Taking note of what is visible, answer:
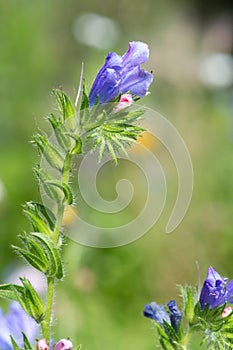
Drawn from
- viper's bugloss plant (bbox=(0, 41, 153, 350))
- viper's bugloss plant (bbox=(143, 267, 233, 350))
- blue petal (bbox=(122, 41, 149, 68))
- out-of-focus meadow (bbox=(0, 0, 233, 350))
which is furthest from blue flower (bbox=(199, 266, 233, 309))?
out-of-focus meadow (bbox=(0, 0, 233, 350))

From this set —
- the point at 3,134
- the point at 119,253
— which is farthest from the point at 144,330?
the point at 3,134

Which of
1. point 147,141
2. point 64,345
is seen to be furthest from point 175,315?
point 147,141

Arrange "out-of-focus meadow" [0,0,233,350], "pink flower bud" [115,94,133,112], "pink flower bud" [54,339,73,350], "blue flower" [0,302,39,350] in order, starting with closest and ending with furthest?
"pink flower bud" [54,339,73,350], "pink flower bud" [115,94,133,112], "blue flower" [0,302,39,350], "out-of-focus meadow" [0,0,233,350]

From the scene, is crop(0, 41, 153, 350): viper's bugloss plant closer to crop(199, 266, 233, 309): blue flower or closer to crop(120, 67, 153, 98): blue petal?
crop(120, 67, 153, 98): blue petal

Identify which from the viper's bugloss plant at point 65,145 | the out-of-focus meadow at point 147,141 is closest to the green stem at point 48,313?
the viper's bugloss plant at point 65,145

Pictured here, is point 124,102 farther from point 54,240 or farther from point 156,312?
point 156,312

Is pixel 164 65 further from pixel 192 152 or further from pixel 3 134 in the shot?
pixel 3 134
